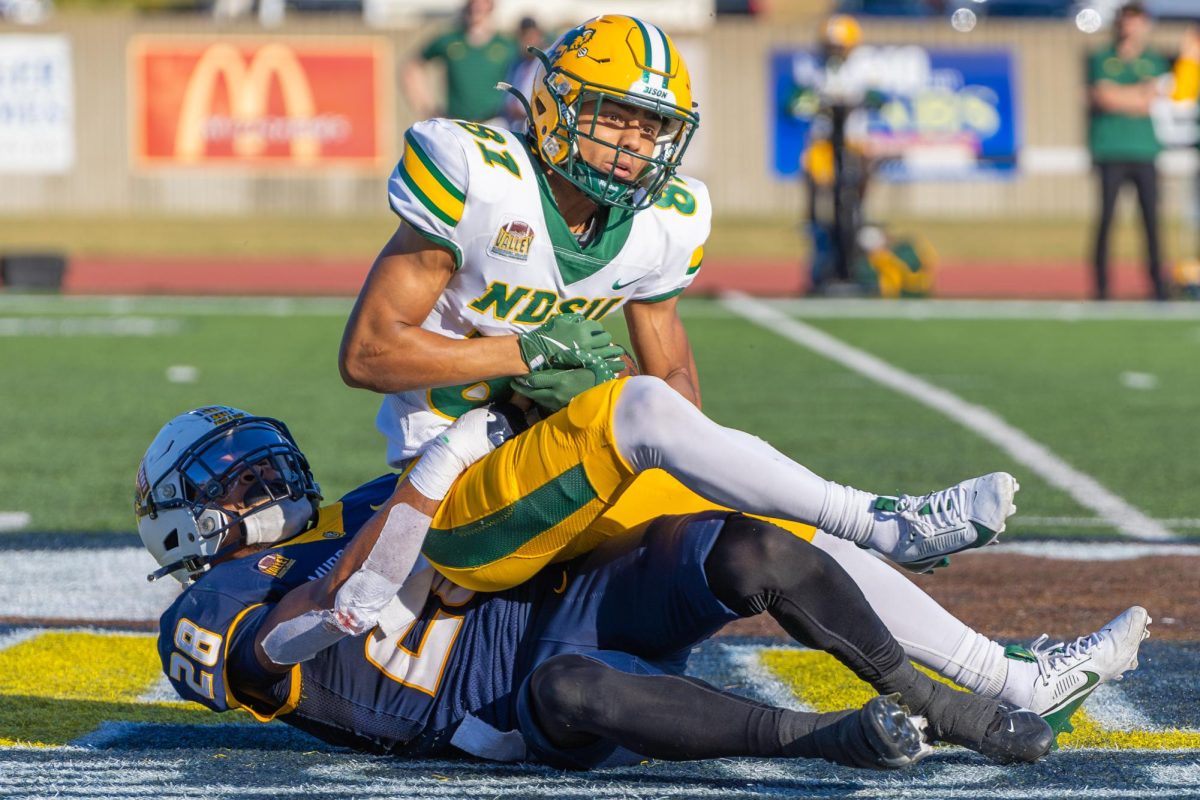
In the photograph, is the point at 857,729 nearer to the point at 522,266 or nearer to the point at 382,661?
the point at 382,661

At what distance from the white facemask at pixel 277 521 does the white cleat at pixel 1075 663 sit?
146 centimetres

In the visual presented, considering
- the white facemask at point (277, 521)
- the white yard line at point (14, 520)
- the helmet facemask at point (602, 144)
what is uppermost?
the helmet facemask at point (602, 144)

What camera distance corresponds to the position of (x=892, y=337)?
11430mm

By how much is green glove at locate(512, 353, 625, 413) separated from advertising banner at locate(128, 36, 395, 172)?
631 inches

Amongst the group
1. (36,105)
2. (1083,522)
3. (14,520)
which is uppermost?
(1083,522)

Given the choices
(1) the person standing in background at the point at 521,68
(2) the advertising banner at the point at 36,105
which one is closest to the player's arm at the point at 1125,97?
(1) the person standing in background at the point at 521,68

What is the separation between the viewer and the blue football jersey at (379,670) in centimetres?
350

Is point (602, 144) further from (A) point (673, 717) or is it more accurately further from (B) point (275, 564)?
(A) point (673, 717)

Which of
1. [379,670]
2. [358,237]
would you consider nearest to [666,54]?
[379,670]

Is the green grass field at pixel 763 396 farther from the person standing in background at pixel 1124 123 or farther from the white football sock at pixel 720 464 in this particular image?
the white football sock at pixel 720 464

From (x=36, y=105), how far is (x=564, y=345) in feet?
54.9

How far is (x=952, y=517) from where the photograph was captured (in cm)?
330

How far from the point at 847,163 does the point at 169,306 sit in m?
5.03

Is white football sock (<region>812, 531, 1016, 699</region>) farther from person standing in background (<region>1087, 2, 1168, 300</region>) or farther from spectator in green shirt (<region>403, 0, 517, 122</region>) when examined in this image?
person standing in background (<region>1087, 2, 1168, 300</region>)
